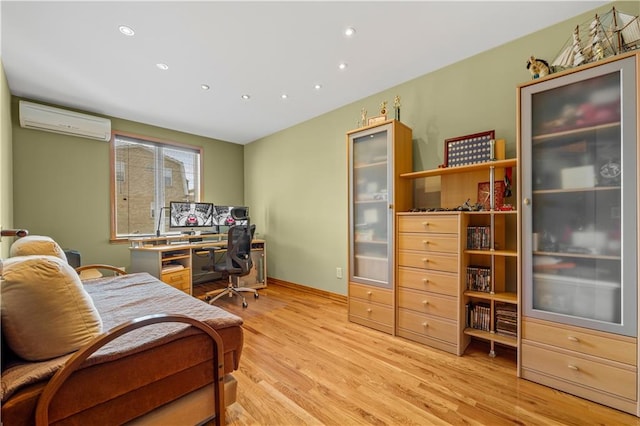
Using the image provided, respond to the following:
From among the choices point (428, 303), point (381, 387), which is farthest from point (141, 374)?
point (428, 303)

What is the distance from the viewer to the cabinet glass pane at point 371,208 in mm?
2588

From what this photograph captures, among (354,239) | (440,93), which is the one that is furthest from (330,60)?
(354,239)

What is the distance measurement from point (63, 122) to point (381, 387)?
175 inches

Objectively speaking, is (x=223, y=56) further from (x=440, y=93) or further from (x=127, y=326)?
(x=127, y=326)

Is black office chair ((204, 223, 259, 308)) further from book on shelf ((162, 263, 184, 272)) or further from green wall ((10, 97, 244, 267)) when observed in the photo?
green wall ((10, 97, 244, 267))

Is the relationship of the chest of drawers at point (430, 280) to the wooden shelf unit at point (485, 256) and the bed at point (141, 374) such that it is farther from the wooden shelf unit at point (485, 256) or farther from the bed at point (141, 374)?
the bed at point (141, 374)

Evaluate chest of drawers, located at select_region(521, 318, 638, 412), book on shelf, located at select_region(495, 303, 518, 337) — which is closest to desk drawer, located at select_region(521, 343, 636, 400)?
chest of drawers, located at select_region(521, 318, 638, 412)

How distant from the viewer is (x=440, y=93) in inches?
101

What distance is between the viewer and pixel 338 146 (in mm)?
3455

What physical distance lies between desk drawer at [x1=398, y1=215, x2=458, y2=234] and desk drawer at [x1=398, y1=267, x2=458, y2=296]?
1.18 feet

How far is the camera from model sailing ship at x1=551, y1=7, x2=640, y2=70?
158 cm

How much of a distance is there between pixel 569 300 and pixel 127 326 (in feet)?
8.16

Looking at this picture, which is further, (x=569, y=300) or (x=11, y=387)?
(x=569, y=300)

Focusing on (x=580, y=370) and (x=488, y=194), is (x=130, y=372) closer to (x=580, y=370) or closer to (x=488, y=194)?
(x=580, y=370)
